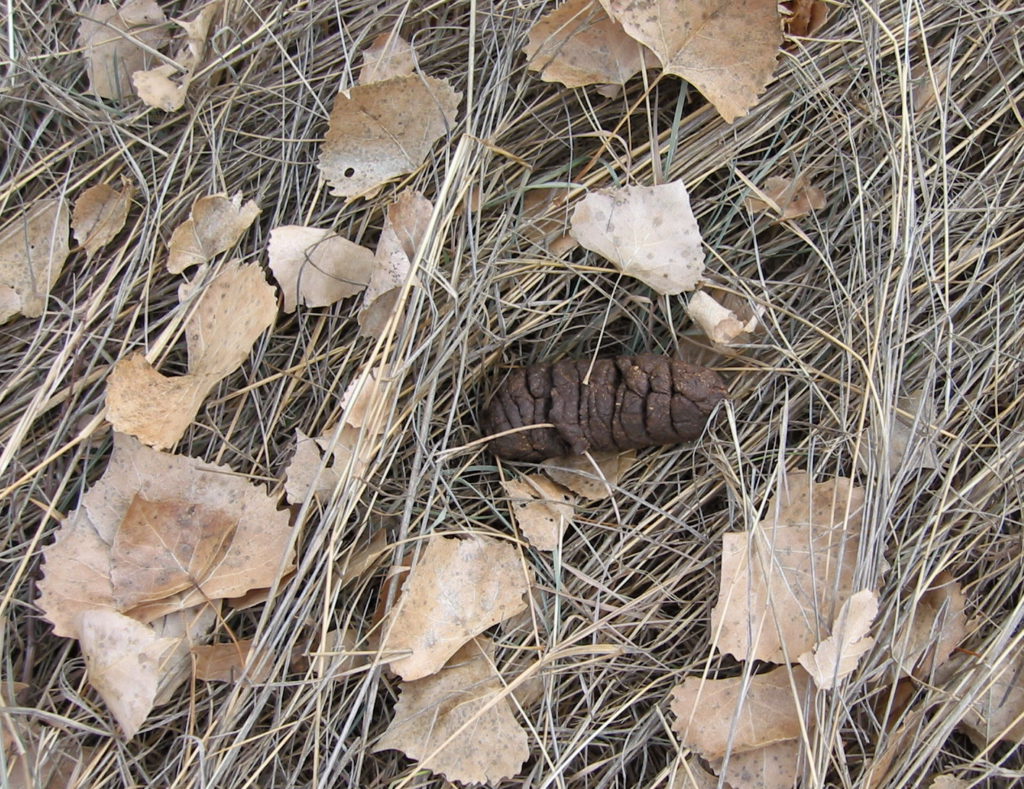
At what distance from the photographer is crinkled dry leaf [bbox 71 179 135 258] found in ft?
6.17

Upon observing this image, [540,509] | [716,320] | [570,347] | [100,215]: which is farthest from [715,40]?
[100,215]

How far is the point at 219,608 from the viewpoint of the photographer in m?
1.70

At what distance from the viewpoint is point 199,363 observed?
1.77 meters

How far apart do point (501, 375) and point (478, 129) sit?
1.87ft

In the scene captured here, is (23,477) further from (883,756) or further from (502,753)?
(883,756)

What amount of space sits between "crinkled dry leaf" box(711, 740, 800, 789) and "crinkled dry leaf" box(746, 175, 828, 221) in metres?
1.17

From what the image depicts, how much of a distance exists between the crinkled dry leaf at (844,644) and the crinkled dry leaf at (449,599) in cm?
61

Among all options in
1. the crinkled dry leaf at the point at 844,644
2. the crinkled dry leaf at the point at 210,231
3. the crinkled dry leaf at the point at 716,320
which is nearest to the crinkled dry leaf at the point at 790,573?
the crinkled dry leaf at the point at 844,644

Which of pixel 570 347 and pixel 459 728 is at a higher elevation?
pixel 570 347

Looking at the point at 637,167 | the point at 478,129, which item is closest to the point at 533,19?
the point at 478,129

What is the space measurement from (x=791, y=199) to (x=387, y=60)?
1.01m

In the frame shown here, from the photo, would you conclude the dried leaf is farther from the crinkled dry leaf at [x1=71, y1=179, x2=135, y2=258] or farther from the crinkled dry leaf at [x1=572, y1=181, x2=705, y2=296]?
the crinkled dry leaf at [x1=572, y1=181, x2=705, y2=296]

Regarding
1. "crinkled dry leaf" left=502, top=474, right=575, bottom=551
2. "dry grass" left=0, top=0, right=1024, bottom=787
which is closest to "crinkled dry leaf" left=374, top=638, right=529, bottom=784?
"dry grass" left=0, top=0, right=1024, bottom=787

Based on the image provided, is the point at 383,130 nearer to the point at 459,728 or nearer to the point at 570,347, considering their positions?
the point at 570,347
